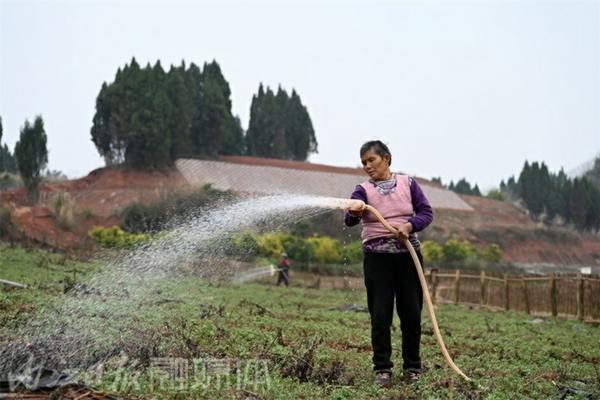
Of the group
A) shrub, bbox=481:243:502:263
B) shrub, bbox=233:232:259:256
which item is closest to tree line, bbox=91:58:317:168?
shrub, bbox=481:243:502:263

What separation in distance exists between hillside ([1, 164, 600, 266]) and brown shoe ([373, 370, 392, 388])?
28.1 meters

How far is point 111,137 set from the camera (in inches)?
Result: 2376

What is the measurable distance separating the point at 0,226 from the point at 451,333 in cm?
2629

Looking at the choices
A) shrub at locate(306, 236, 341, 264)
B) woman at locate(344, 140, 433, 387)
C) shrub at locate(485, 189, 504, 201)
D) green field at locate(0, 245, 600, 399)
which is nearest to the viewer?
green field at locate(0, 245, 600, 399)

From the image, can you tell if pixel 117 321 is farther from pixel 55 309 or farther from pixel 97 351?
pixel 97 351

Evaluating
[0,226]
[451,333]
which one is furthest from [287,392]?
[0,226]

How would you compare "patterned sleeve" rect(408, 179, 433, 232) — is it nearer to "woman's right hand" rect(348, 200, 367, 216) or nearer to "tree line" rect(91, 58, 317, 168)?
"woman's right hand" rect(348, 200, 367, 216)

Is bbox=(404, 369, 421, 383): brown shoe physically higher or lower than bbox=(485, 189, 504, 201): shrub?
lower

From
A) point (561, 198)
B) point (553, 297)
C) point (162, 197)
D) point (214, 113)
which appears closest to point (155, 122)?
point (214, 113)

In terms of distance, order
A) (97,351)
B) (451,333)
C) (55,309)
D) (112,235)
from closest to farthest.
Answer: (97,351)
(55,309)
(451,333)
(112,235)

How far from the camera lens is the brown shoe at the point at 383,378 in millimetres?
5152

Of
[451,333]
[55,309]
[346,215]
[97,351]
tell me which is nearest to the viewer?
[97,351]

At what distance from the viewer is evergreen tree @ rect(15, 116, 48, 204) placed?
52.9m

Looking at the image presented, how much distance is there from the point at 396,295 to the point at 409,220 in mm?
655
